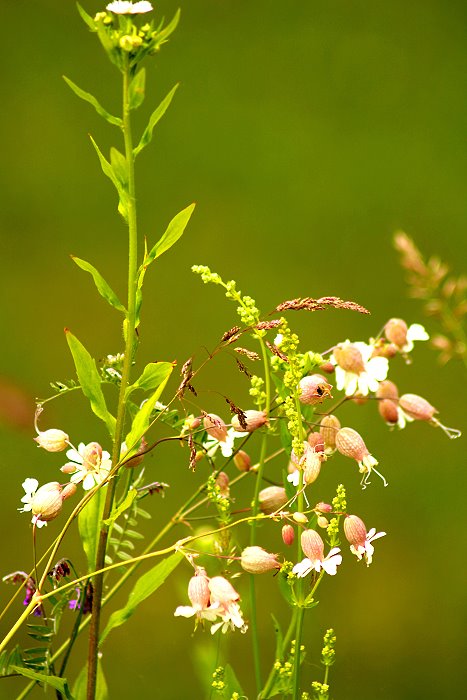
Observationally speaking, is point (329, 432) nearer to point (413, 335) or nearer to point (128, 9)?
point (413, 335)

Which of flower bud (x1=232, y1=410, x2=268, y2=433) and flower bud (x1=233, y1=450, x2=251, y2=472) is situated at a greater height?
flower bud (x1=233, y1=450, x2=251, y2=472)

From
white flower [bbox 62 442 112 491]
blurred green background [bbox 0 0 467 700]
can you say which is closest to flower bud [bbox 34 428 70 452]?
white flower [bbox 62 442 112 491]

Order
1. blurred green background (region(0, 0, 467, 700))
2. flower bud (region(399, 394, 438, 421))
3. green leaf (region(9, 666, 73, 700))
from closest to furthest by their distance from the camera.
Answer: green leaf (region(9, 666, 73, 700)), flower bud (region(399, 394, 438, 421)), blurred green background (region(0, 0, 467, 700))

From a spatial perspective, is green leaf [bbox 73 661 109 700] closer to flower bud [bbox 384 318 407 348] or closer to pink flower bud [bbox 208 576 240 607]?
pink flower bud [bbox 208 576 240 607]

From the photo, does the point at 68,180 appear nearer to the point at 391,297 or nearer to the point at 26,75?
the point at 26,75

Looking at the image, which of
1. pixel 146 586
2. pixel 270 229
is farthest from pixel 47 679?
pixel 270 229
